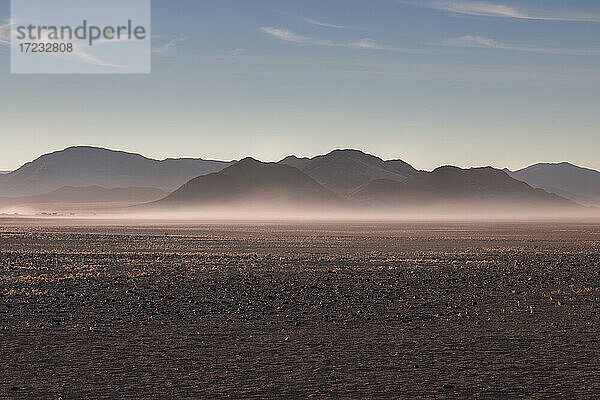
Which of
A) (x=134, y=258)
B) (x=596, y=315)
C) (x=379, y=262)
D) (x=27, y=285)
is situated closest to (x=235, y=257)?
(x=134, y=258)

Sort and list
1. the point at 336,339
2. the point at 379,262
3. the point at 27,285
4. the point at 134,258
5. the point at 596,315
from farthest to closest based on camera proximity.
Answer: the point at 134,258, the point at 379,262, the point at 27,285, the point at 596,315, the point at 336,339

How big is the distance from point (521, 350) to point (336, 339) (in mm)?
3865

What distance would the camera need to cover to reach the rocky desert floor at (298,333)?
38.4 feet

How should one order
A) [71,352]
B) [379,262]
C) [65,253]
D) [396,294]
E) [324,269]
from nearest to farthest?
[71,352] → [396,294] → [324,269] → [379,262] → [65,253]

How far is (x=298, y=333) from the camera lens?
16125 mm

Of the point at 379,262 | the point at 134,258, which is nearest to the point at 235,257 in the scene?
the point at 134,258

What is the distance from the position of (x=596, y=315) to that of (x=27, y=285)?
18.3m

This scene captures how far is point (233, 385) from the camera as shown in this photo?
11.7 meters

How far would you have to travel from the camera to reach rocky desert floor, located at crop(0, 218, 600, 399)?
38.4ft

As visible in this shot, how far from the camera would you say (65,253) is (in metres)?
42.0

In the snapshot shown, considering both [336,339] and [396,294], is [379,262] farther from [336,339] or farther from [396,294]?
[336,339]

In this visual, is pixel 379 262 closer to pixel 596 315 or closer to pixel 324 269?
pixel 324 269

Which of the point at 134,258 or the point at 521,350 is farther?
the point at 134,258

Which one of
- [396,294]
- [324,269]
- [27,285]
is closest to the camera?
[396,294]
